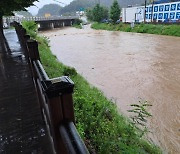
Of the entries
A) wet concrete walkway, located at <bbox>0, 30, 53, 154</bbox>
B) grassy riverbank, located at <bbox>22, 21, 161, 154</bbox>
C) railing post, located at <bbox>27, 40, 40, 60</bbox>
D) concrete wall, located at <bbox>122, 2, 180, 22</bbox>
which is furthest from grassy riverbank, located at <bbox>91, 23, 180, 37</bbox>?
railing post, located at <bbox>27, 40, 40, 60</bbox>

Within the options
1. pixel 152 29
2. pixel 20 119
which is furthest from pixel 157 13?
pixel 20 119

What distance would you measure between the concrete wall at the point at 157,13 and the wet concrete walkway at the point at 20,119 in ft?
99.1

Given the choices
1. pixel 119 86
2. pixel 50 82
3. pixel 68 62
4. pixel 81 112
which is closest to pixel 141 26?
pixel 68 62

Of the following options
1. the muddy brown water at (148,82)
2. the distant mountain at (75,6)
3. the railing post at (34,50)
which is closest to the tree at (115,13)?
the muddy brown water at (148,82)

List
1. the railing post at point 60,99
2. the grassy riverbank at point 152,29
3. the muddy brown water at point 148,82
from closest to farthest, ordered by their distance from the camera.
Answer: the railing post at point 60,99, the muddy brown water at point 148,82, the grassy riverbank at point 152,29

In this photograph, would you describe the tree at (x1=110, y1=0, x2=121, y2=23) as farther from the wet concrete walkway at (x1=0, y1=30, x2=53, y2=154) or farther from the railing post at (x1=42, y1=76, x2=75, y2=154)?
the railing post at (x1=42, y1=76, x2=75, y2=154)

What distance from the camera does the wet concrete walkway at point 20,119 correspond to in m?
2.94

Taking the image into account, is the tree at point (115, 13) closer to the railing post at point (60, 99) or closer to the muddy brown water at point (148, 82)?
the muddy brown water at point (148, 82)

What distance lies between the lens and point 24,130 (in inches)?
131

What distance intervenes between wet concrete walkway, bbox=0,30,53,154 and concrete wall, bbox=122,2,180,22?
1189 inches

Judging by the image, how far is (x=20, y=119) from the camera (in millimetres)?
3658

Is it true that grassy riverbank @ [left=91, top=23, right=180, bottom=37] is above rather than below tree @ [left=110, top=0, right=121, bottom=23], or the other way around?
below

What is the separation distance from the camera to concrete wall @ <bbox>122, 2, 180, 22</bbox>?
3216 cm

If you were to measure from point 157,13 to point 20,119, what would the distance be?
Answer: 3693cm
